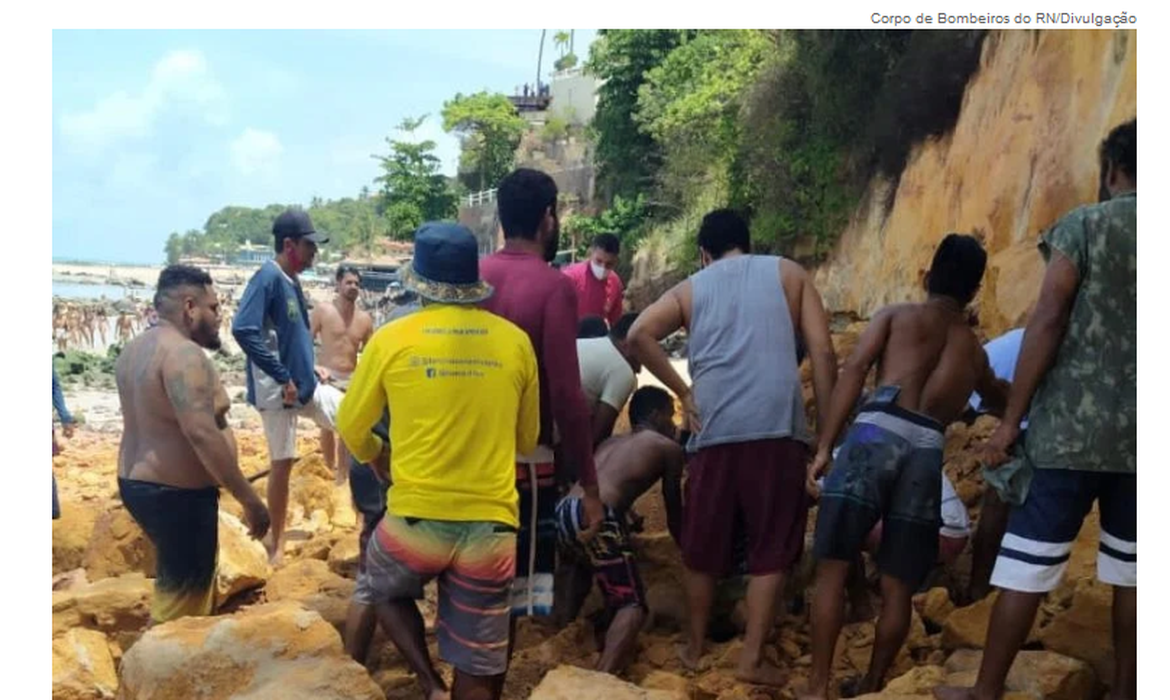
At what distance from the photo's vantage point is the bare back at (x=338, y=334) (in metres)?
6.93

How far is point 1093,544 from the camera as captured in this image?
4.15 metres

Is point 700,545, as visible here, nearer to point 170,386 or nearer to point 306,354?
point 170,386

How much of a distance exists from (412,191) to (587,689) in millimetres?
22354

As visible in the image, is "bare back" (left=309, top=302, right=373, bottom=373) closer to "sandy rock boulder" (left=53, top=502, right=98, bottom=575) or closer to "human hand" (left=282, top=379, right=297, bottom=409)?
"human hand" (left=282, top=379, right=297, bottom=409)

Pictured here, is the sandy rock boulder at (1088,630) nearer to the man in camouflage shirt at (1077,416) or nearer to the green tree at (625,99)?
the man in camouflage shirt at (1077,416)

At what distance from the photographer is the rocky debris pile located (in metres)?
3.17

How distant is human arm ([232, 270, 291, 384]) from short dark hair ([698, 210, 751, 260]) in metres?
2.35

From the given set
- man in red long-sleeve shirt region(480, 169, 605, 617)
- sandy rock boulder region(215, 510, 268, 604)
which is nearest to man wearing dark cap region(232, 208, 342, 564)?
sandy rock boulder region(215, 510, 268, 604)

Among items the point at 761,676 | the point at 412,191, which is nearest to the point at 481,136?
the point at 412,191

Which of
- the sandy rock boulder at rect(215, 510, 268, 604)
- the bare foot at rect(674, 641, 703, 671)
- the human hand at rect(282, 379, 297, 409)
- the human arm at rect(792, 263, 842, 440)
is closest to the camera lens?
the human arm at rect(792, 263, 842, 440)

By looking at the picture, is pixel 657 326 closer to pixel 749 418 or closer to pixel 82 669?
pixel 749 418

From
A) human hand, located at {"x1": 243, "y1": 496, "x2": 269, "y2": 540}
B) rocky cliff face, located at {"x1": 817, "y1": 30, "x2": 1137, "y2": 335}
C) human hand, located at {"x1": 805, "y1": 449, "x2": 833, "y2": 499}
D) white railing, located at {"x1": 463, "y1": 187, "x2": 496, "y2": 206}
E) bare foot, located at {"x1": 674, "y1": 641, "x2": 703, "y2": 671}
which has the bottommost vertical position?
bare foot, located at {"x1": 674, "y1": 641, "x2": 703, "y2": 671}

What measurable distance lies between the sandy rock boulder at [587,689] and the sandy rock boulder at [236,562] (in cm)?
218

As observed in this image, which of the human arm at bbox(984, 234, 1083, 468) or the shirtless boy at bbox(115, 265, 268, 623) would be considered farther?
the shirtless boy at bbox(115, 265, 268, 623)
